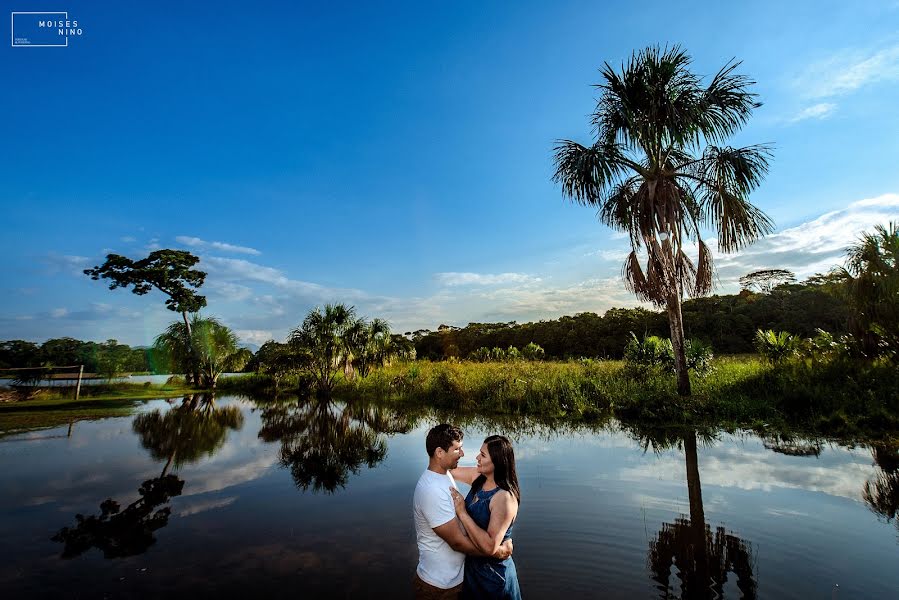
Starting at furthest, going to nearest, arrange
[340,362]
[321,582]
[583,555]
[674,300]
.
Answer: [340,362]
[674,300]
[583,555]
[321,582]

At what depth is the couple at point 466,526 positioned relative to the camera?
2.50 metres

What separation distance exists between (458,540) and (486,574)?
299mm

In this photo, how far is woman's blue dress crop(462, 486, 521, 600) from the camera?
2.54 m

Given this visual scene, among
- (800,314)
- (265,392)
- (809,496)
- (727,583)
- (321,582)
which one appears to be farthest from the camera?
(800,314)

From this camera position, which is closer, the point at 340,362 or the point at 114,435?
the point at 114,435

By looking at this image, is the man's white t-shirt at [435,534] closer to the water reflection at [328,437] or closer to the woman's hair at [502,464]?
the woman's hair at [502,464]

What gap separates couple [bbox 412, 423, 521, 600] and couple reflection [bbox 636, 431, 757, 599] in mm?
2349

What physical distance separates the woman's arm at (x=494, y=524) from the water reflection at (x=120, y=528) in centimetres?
499

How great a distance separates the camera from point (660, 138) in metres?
13.1

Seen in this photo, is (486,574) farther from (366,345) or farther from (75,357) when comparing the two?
(75,357)

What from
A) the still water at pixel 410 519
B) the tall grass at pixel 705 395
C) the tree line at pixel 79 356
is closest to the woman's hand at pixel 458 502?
the still water at pixel 410 519

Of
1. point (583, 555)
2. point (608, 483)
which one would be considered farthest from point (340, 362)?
point (583, 555)

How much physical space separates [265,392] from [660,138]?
28741 millimetres

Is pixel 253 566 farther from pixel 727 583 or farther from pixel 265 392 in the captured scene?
pixel 265 392
